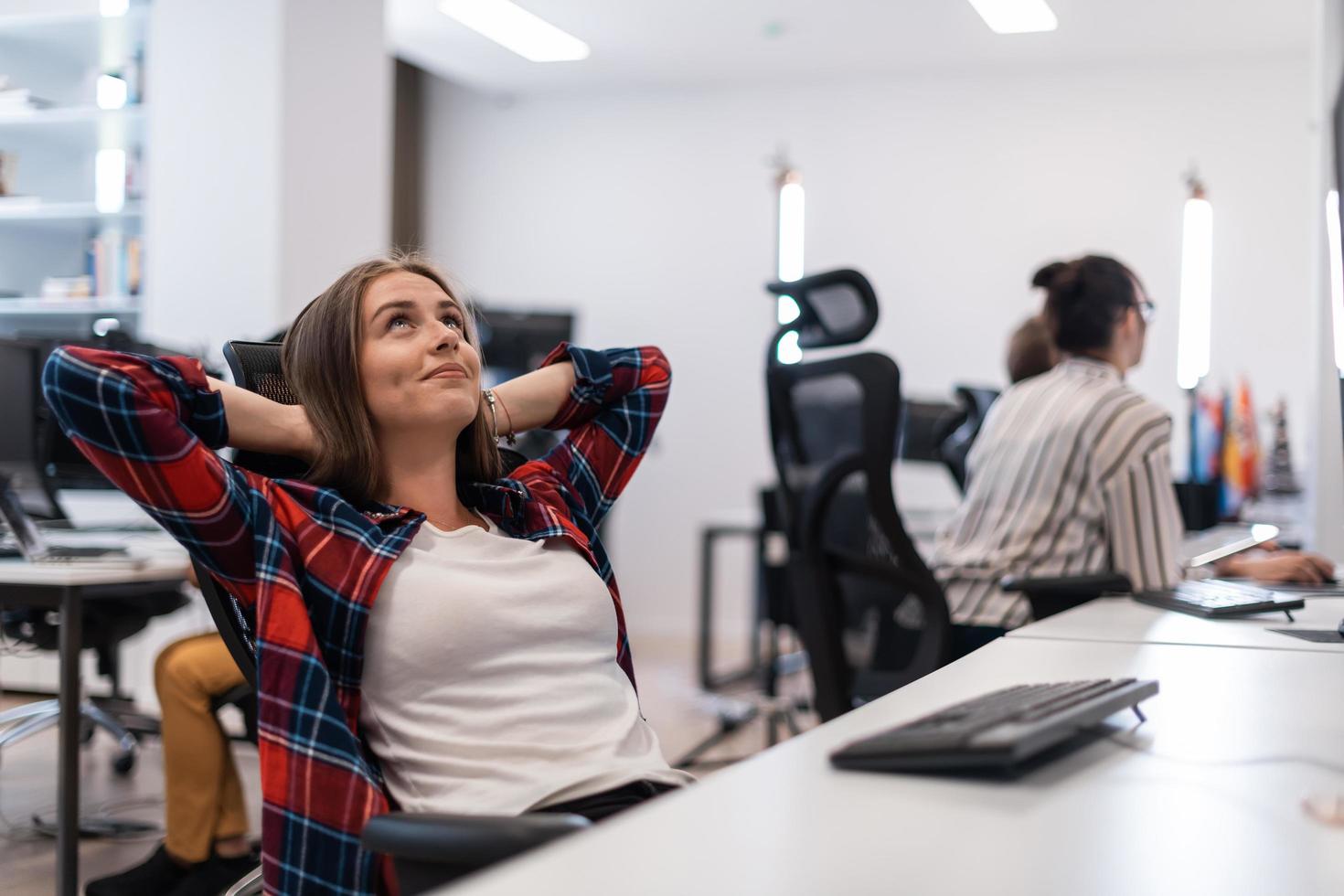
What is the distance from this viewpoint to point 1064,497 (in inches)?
92.0

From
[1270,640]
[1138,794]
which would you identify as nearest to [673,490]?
[1270,640]

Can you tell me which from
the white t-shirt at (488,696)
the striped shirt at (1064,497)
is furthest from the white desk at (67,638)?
the striped shirt at (1064,497)

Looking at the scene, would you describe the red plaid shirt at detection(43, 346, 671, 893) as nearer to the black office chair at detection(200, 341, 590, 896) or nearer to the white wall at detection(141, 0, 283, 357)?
the black office chair at detection(200, 341, 590, 896)

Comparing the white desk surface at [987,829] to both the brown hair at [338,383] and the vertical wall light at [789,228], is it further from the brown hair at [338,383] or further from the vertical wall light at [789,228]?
the vertical wall light at [789,228]

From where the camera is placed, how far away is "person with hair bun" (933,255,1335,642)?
2.22 meters

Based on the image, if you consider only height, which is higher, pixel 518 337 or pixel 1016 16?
pixel 1016 16

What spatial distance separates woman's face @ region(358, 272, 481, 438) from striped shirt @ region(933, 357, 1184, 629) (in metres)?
1.20

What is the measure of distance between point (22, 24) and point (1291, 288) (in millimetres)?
5515

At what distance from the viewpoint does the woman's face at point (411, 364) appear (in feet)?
4.82

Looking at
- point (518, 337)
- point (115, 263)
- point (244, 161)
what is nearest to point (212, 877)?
point (244, 161)

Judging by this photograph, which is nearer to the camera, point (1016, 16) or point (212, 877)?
point (212, 877)

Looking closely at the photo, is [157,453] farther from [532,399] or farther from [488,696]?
[532,399]

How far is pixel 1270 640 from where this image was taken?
1.53 m

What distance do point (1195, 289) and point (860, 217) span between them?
5.54 feet
